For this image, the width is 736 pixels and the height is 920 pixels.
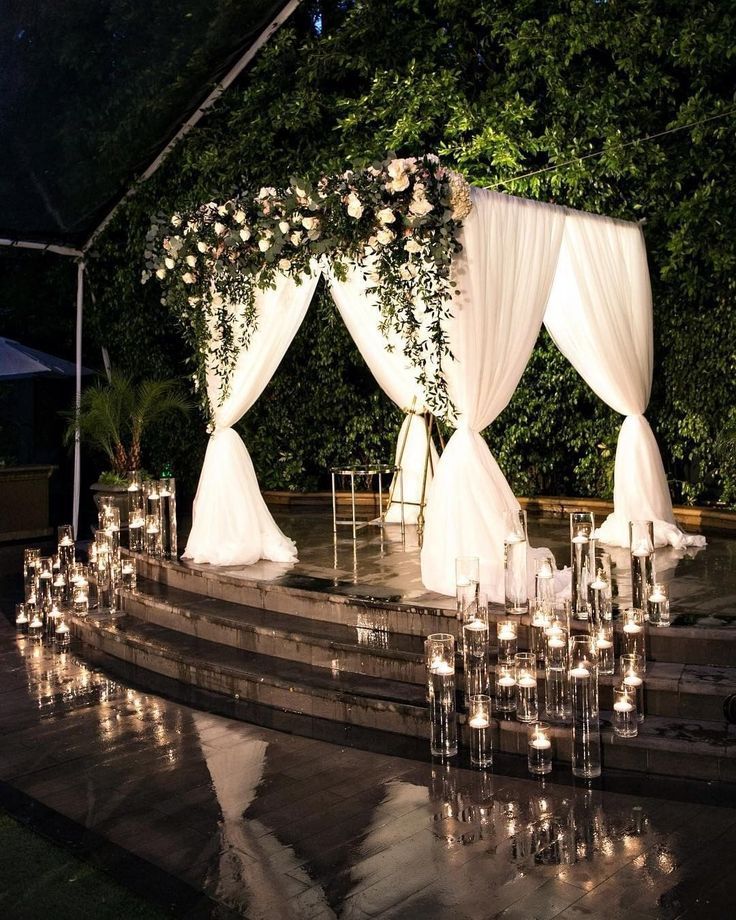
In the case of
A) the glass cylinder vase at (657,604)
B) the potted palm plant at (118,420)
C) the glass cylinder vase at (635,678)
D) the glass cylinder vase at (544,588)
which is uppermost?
the potted palm plant at (118,420)

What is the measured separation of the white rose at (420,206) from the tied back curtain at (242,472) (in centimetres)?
160

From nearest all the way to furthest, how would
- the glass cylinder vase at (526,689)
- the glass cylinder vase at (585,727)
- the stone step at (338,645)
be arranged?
the glass cylinder vase at (585,727)
the glass cylinder vase at (526,689)
the stone step at (338,645)

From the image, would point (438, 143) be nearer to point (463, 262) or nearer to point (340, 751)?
point (463, 262)

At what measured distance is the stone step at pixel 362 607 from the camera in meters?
4.64

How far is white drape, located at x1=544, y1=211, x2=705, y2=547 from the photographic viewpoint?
6.78m

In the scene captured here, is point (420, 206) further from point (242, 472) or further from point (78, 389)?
point (78, 389)

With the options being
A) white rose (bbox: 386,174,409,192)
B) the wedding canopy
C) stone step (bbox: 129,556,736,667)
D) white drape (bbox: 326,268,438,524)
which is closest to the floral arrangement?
white rose (bbox: 386,174,409,192)

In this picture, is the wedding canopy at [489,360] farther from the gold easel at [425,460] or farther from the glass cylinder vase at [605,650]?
the glass cylinder vase at [605,650]

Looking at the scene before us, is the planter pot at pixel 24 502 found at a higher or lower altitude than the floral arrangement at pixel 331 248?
lower

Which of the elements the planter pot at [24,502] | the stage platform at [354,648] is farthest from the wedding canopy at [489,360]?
the planter pot at [24,502]

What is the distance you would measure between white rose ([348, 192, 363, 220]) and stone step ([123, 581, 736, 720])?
221cm

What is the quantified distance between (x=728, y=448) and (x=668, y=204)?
2090mm

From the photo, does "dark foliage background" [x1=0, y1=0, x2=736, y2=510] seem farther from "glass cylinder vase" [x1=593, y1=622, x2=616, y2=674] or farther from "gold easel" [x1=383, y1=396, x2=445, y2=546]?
"glass cylinder vase" [x1=593, y1=622, x2=616, y2=674]

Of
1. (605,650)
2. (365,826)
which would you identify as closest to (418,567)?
(605,650)
